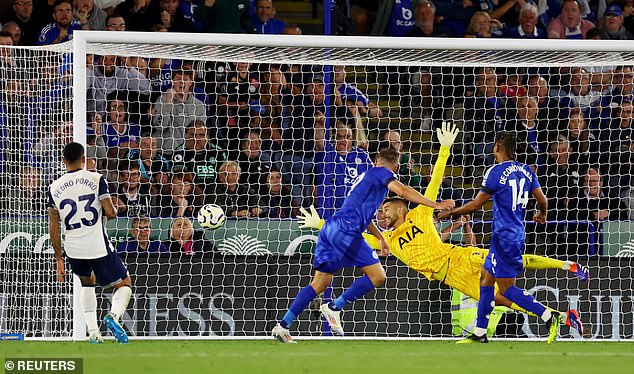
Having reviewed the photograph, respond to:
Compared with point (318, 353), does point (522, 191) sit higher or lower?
higher

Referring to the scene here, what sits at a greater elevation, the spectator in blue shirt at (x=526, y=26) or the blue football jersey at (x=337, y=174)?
the spectator in blue shirt at (x=526, y=26)

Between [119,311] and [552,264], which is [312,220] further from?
[552,264]

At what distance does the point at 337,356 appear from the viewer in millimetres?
9039

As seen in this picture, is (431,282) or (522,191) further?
(431,282)

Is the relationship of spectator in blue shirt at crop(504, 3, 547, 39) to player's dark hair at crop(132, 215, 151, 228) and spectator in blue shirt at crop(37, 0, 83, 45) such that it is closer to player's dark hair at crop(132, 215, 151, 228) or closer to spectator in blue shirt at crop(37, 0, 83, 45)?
spectator in blue shirt at crop(37, 0, 83, 45)

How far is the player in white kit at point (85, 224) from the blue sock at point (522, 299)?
3.52 meters

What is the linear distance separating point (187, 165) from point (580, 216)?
4.94 metres

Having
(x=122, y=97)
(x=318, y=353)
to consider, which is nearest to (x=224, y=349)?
(x=318, y=353)

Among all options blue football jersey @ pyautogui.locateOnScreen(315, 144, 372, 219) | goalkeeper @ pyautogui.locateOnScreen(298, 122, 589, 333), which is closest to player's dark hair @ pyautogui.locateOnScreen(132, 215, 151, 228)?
goalkeeper @ pyautogui.locateOnScreen(298, 122, 589, 333)

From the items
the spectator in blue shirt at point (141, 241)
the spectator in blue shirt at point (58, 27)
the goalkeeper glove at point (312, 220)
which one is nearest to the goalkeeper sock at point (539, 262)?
the goalkeeper glove at point (312, 220)

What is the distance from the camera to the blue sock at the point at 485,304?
36.1ft

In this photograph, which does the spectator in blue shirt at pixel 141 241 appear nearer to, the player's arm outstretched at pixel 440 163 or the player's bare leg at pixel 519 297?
the player's arm outstretched at pixel 440 163

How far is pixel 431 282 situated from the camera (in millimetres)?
12938

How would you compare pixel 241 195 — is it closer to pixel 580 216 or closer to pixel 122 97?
pixel 122 97
